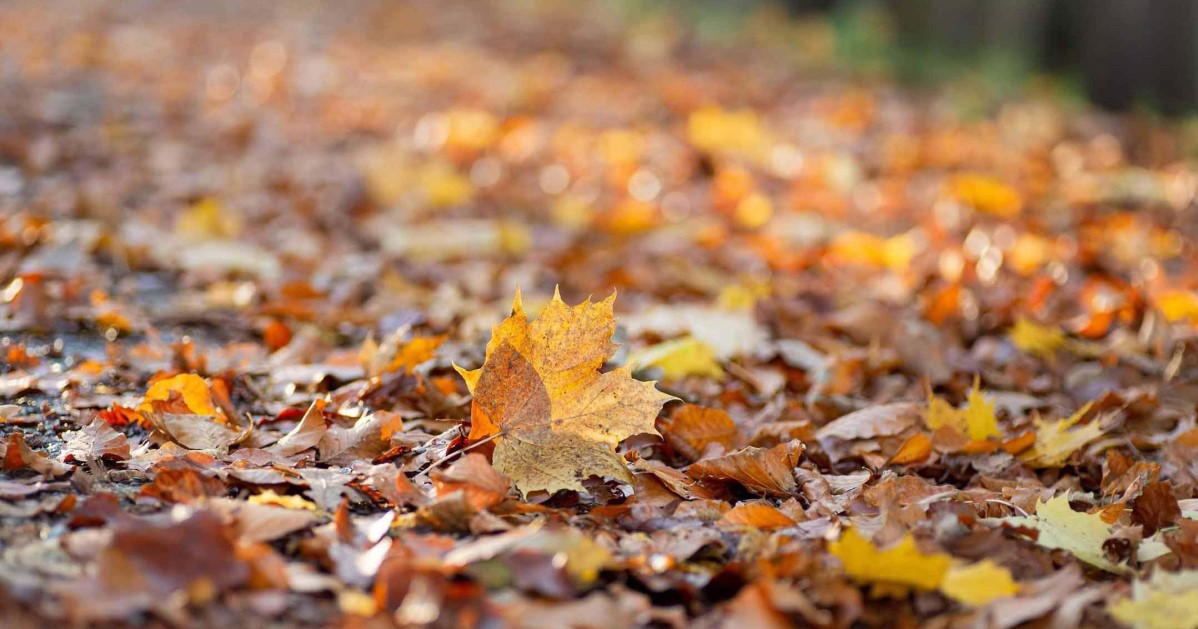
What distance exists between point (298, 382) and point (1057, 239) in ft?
9.36

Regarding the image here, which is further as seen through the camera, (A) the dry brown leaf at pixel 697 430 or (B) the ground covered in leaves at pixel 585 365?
(A) the dry brown leaf at pixel 697 430

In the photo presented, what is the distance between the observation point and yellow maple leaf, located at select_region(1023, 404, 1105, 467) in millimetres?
2045

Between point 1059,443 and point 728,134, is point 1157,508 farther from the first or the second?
point 728,134

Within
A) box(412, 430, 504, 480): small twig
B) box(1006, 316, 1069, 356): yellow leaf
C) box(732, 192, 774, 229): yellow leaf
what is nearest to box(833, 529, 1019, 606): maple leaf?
box(412, 430, 504, 480): small twig

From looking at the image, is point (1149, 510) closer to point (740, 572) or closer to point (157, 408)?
point (740, 572)

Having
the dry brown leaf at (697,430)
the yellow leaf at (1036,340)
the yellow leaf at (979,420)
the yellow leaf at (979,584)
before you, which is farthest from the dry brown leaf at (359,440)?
the yellow leaf at (1036,340)

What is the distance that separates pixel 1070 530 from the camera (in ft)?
5.53

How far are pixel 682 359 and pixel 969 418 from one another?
637 millimetres

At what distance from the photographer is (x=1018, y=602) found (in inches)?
57.5

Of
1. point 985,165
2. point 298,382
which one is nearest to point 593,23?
point 985,165

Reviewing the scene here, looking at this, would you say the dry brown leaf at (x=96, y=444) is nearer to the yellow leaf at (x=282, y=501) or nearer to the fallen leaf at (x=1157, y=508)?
the yellow leaf at (x=282, y=501)

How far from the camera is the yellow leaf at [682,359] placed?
95.7 inches

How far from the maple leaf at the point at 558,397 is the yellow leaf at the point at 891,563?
1.29 feet

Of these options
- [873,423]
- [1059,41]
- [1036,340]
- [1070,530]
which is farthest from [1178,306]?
[1059,41]
